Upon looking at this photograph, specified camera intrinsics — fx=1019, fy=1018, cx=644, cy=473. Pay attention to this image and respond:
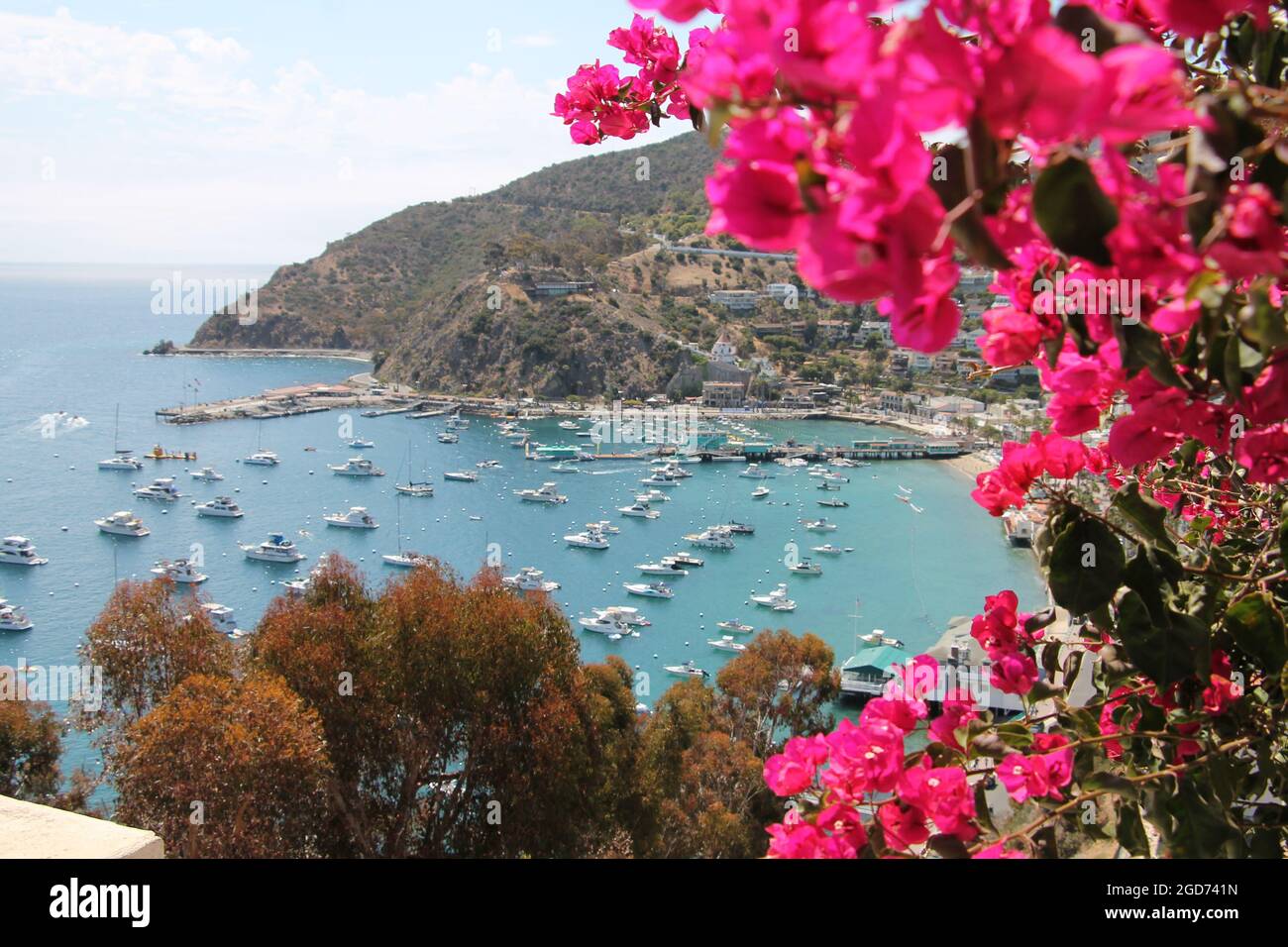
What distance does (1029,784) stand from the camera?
0.96 m

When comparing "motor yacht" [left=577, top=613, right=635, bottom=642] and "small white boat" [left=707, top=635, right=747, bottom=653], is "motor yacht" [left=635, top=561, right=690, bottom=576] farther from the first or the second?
"small white boat" [left=707, top=635, right=747, bottom=653]

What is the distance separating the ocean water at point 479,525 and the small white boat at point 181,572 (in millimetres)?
398

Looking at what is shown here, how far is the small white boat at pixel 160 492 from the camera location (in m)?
27.9

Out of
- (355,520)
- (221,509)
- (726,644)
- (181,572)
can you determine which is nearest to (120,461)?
(221,509)

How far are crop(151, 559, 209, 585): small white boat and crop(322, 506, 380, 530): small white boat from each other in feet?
16.5

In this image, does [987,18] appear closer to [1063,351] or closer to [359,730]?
[1063,351]

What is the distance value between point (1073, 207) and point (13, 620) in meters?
22.4

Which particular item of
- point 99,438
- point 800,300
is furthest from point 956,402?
point 99,438

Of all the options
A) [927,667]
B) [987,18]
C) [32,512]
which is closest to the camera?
[987,18]

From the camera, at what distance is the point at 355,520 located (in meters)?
27.2

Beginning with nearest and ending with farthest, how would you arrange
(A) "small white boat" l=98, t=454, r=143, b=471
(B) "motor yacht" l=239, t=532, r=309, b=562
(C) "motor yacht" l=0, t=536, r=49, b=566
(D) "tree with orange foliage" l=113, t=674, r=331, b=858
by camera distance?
(D) "tree with orange foliage" l=113, t=674, r=331, b=858 → (C) "motor yacht" l=0, t=536, r=49, b=566 → (B) "motor yacht" l=239, t=532, r=309, b=562 → (A) "small white boat" l=98, t=454, r=143, b=471

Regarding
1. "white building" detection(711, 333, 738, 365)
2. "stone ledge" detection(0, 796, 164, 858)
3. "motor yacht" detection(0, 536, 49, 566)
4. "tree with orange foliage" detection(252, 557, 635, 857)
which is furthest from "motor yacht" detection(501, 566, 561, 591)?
"white building" detection(711, 333, 738, 365)

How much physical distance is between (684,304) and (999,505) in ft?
169

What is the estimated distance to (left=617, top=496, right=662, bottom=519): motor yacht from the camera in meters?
29.3
